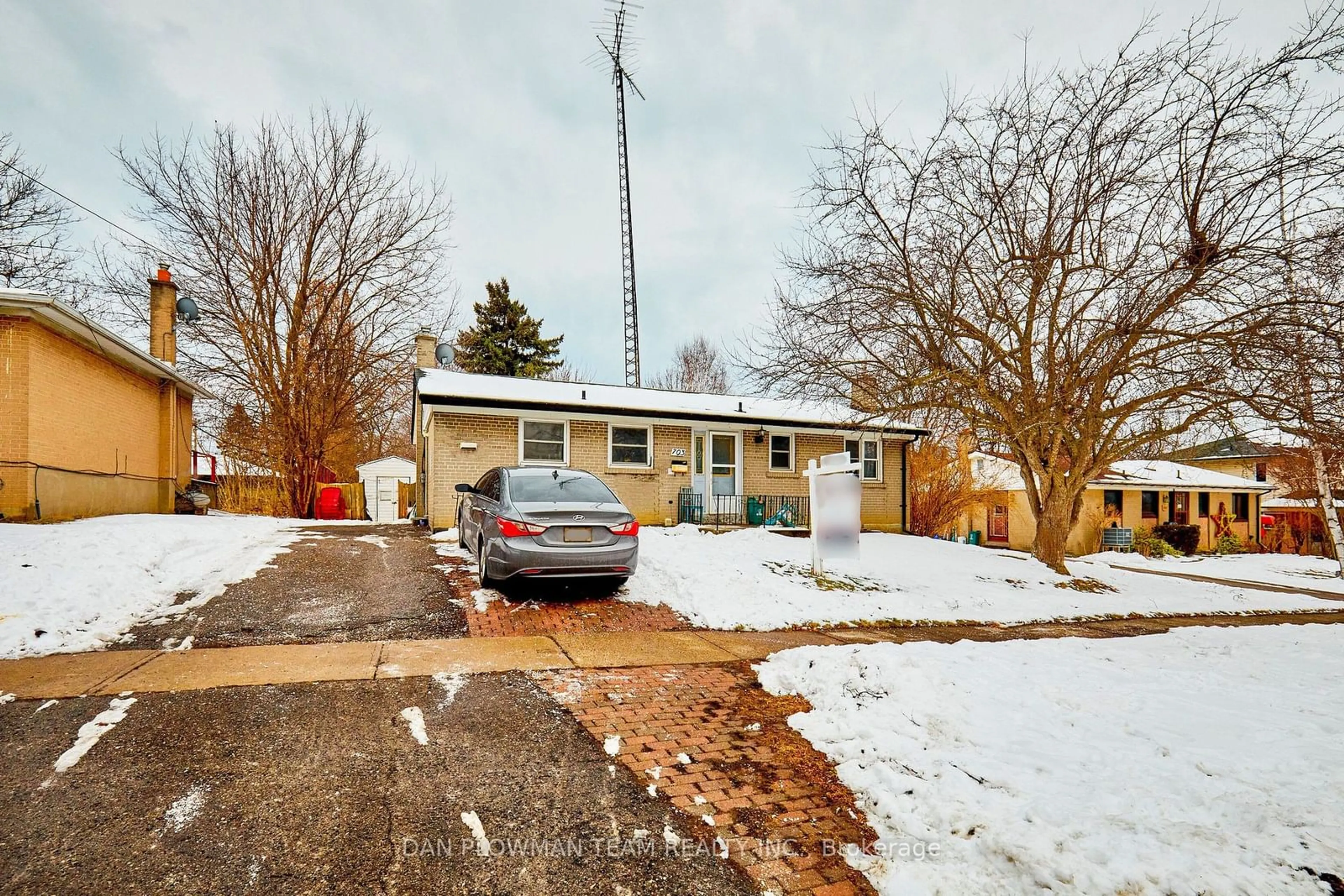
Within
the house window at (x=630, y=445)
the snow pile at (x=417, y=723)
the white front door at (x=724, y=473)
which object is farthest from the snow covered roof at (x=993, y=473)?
the snow pile at (x=417, y=723)

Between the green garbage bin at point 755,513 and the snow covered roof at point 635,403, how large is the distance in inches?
86.1

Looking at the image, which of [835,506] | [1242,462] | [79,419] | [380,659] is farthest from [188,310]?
[1242,462]

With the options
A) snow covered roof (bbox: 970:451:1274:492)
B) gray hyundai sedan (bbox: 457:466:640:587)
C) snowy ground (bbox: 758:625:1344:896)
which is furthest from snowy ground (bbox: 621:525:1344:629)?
snow covered roof (bbox: 970:451:1274:492)

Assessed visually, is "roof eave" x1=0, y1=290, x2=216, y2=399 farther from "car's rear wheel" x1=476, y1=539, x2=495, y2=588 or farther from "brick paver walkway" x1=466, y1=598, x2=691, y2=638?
"brick paver walkway" x1=466, y1=598, x2=691, y2=638

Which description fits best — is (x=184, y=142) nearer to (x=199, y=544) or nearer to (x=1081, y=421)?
(x=199, y=544)

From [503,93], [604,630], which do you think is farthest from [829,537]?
[503,93]

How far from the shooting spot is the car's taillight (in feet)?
23.3

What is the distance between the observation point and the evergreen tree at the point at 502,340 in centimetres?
3631

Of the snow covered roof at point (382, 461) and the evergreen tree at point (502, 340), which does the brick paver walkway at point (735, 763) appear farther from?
the evergreen tree at point (502, 340)

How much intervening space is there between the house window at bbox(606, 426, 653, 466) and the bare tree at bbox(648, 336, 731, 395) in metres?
24.2

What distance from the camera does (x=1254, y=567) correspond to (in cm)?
2133

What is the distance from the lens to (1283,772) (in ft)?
9.66

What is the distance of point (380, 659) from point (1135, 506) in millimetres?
34577

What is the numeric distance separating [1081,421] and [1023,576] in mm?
3180
